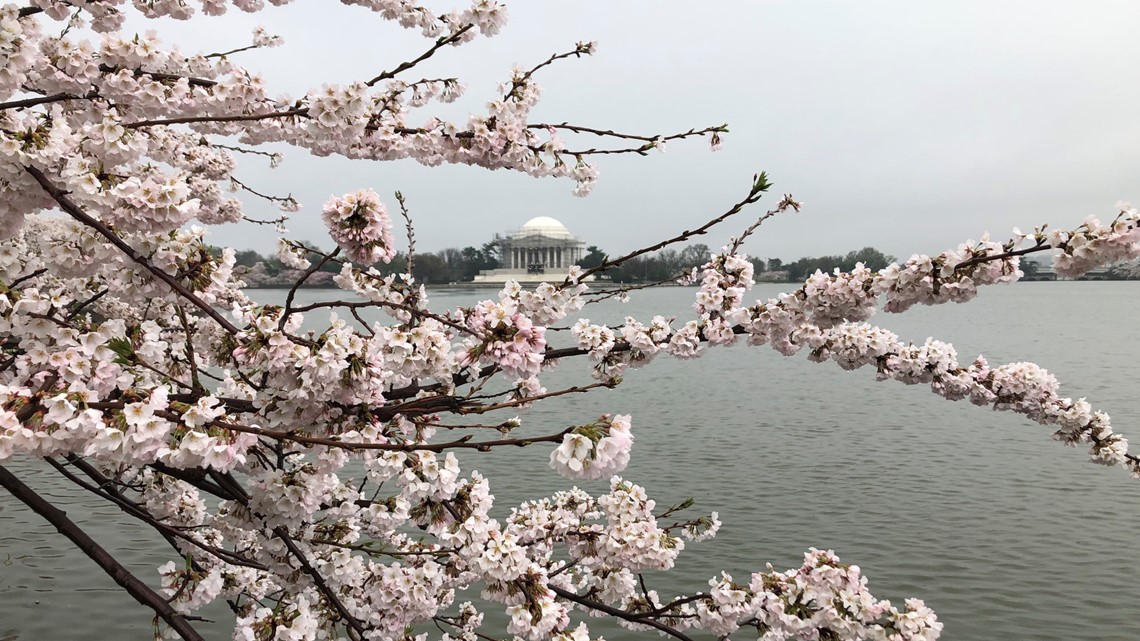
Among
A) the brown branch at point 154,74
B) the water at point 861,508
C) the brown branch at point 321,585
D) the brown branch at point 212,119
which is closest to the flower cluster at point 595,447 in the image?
the brown branch at point 212,119

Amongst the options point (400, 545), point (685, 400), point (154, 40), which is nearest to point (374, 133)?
point (154, 40)

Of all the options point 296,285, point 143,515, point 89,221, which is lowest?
point 143,515

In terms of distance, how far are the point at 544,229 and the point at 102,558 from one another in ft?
411

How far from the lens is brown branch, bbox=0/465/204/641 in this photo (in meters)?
3.50

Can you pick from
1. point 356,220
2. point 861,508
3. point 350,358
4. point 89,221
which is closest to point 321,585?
point 350,358

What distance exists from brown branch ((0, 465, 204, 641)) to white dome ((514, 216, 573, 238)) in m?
116

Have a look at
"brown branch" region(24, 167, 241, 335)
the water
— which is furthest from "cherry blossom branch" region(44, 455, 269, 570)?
the water

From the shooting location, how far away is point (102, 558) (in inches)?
150

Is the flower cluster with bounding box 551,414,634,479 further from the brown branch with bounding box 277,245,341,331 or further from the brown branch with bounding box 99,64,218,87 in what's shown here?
the brown branch with bounding box 99,64,218,87

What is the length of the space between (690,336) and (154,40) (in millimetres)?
3639

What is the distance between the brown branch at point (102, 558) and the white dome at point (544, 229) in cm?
11556

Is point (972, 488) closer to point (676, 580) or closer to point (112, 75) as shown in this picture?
point (676, 580)

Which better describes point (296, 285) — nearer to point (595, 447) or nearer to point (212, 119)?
point (212, 119)

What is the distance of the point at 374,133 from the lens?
15.0 feet
